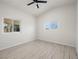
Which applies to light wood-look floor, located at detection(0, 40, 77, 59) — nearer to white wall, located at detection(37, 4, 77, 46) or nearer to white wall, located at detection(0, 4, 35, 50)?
white wall, located at detection(0, 4, 35, 50)

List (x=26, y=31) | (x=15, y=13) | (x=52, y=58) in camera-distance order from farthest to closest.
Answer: (x=26, y=31) < (x=15, y=13) < (x=52, y=58)

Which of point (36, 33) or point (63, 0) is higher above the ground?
point (63, 0)

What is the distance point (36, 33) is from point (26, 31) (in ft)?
4.67

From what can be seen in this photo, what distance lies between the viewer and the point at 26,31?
5.38m

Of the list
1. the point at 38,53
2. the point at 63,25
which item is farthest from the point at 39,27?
the point at 38,53

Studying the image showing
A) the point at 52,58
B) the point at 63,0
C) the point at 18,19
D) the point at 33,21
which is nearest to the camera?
the point at 52,58

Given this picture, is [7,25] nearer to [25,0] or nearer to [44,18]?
[25,0]

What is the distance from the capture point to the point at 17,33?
180 inches

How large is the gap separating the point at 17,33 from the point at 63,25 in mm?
3544

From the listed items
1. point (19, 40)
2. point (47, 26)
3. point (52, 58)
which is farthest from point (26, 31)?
point (52, 58)

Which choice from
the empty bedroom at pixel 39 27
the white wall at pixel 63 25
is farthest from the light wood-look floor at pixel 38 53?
the white wall at pixel 63 25

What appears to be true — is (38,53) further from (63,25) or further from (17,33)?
(63,25)

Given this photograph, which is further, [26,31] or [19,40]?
[26,31]

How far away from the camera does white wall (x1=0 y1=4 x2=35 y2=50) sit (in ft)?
12.0
